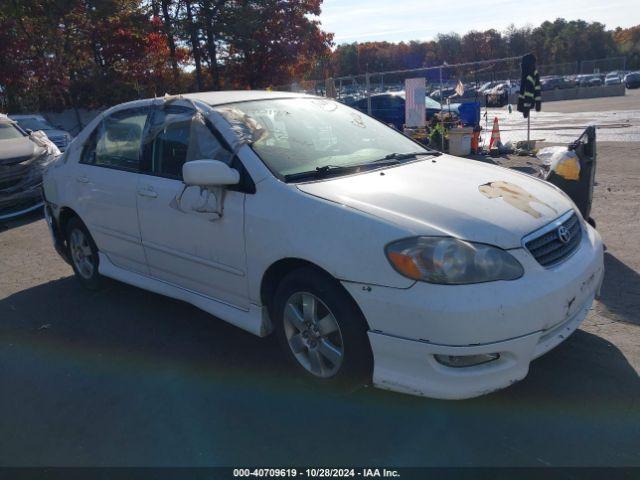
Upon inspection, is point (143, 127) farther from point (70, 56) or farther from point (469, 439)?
point (70, 56)

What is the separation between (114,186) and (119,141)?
43 cm

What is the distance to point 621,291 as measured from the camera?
174 inches

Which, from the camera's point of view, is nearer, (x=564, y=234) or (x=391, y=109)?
(x=564, y=234)

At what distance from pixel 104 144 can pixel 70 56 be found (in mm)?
18261

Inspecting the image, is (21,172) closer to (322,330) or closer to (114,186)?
(114,186)

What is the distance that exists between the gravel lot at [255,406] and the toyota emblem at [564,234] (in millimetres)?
820

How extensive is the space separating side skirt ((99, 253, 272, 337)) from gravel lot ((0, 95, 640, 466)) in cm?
32

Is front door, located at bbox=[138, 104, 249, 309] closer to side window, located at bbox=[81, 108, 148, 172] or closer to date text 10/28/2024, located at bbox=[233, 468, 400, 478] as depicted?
side window, located at bbox=[81, 108, 148, 172]

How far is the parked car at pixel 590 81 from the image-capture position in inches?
1761

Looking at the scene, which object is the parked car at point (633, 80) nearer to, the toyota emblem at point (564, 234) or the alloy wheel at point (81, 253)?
the toyota emblem at point (564, 234)

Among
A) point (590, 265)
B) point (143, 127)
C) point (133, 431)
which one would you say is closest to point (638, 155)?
point (590, 265)

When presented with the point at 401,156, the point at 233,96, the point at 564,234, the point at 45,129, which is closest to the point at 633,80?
the point at 45,129

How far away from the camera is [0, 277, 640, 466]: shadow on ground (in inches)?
107

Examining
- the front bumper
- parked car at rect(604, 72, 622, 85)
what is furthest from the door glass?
parked car at rect(604, 72, 622, 85)
